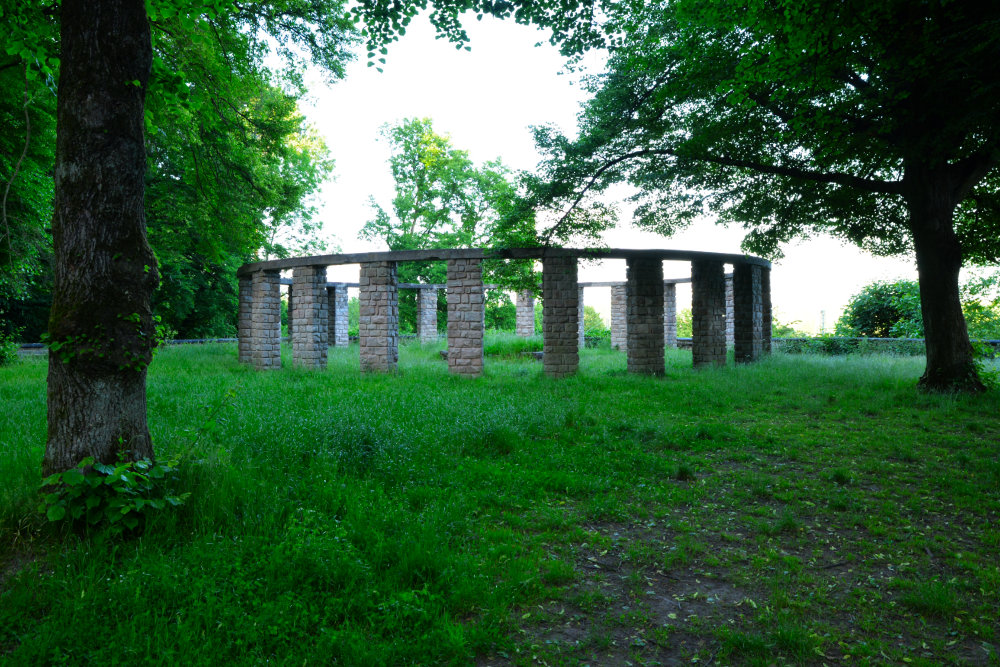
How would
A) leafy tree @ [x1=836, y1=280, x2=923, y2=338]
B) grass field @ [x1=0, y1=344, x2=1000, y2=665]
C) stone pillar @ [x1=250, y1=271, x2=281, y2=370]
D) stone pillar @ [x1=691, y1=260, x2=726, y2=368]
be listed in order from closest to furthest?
grass field @ [x1=0, y1=344, x2=1000, y2=665], stone pillar @ [x1=691, y1=260, x2=726, y2=368], stone pillar @ [x1=250, y1=271, x2=281, y2=370], leafy tree @ [x1=836, y1=280, x2=923, y2=338]

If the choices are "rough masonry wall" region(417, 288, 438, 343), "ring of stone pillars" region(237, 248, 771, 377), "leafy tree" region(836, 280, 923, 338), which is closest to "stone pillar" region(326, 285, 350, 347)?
"rough masonry wall" region(417, 288, 438, 343)

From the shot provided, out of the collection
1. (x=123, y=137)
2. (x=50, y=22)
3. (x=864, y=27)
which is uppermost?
(x=864, y=27)

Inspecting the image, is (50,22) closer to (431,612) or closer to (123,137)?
(123,137)

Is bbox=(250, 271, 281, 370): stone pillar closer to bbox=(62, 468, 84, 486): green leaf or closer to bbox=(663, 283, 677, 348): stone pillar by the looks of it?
bbox=(62, 468, 84, 486): green leaf

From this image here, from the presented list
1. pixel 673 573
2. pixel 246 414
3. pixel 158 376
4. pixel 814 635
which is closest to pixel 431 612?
pixel 673 573

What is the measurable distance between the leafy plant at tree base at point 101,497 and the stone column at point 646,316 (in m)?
12.4

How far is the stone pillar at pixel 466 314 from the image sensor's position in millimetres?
14281

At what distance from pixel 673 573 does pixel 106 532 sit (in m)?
3.95

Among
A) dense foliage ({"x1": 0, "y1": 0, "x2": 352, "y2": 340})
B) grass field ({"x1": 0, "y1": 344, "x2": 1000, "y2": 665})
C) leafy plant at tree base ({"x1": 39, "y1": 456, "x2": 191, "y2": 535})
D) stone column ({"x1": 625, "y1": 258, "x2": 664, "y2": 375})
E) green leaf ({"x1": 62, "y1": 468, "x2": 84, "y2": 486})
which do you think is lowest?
grass field ({"x1": 0, "y1": 344, "x2": 1000, "y2": 665})

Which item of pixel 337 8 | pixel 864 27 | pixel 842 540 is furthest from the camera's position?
pixel 337 8

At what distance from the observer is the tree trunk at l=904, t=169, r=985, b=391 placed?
35.6 ft

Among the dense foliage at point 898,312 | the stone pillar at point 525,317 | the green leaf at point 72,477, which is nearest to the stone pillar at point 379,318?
the green leaf at point 72,477

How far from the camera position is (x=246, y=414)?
7.84 metres

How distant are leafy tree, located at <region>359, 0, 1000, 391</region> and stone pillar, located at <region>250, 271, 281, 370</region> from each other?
9323mm
